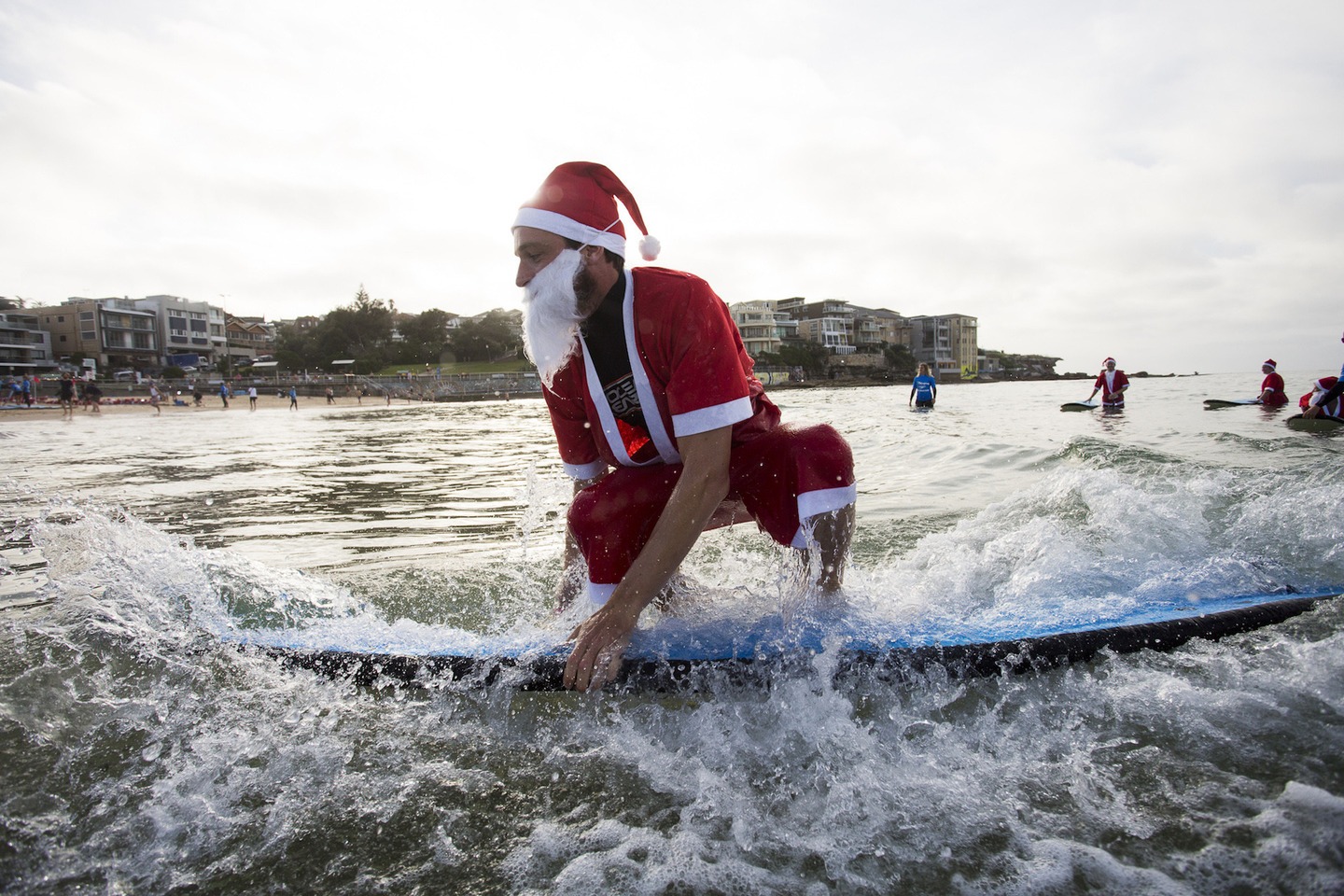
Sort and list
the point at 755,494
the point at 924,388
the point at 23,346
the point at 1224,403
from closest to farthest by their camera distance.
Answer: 1. the point at 755,494
2. the point at 1224,403
3. the point at 924,388
4. the point at 23,346

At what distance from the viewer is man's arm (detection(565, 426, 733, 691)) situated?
6.41 feet

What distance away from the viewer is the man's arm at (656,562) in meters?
1.95

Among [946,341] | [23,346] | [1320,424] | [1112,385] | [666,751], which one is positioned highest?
[946,341]

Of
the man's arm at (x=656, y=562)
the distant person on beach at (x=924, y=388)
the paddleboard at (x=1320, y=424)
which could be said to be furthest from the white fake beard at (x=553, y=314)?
the distant person on beach at (x=924, y=388)

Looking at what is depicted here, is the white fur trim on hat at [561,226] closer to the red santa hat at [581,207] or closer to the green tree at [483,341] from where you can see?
the red santa hat at [581,207]

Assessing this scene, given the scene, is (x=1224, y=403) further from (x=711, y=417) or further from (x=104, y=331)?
(x=104, y=331)

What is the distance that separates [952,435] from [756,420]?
34.7 ft

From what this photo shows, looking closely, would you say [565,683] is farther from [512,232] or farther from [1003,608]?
[1003,608]

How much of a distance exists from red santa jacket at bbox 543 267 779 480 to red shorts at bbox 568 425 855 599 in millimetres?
108

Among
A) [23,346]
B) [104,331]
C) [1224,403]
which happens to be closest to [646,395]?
[1224,403]

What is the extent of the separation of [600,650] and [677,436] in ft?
2.14

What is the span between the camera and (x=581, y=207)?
7.32 ft

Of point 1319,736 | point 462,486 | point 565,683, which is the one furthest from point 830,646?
point 462,486

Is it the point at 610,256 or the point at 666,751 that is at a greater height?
the point at 610,256
